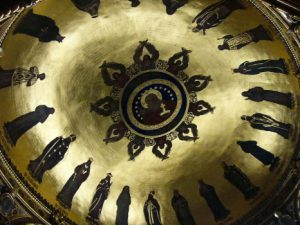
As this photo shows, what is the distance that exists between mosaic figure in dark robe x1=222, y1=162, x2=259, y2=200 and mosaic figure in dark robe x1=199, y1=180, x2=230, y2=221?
58cm

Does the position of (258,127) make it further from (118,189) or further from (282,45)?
(118,189)

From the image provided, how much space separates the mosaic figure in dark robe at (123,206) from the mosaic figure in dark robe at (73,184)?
1.13 metres

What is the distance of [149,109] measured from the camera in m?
15.1

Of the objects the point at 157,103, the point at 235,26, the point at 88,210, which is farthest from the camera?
the point at 157,103

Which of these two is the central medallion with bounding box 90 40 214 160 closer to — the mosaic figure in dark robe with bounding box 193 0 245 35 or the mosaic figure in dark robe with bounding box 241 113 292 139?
the mosaic figure in dark robe with bounding box 241 113 292 139

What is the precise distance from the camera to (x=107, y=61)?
14.3 meters

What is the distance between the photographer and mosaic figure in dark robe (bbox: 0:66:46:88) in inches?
488

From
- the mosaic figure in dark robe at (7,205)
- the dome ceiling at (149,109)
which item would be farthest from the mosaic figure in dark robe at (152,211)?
the mosaic figure in dark robe at (7,205)

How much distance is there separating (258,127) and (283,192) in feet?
6.04

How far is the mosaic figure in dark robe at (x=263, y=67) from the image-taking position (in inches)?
511

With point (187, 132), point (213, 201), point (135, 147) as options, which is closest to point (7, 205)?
point (135, 147)

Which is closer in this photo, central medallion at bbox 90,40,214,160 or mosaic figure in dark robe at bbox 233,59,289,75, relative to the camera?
mosaic figure in dark robe at bbox 233,59,289,75

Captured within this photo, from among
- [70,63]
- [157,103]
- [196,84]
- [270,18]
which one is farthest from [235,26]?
[70,63]

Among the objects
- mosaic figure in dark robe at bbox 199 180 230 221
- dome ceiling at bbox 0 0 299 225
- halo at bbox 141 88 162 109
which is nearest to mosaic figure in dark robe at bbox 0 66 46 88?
dome ceiling at bbox 0 0 299 225
